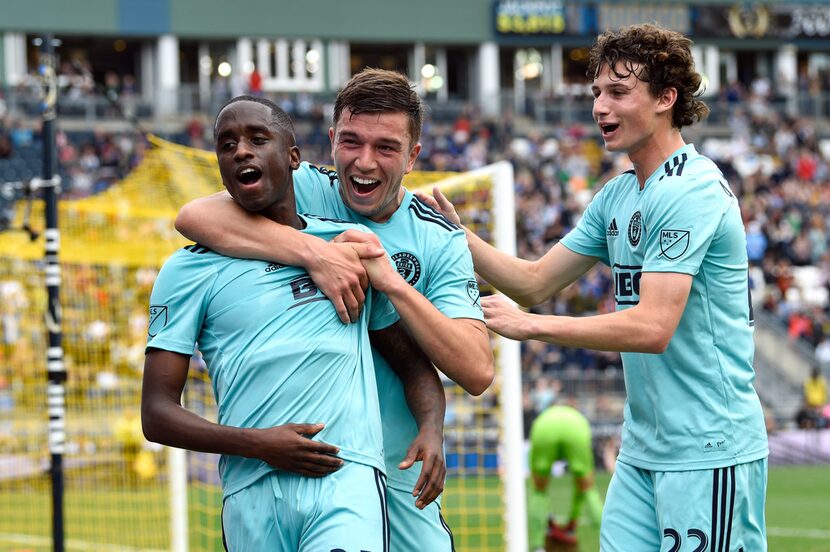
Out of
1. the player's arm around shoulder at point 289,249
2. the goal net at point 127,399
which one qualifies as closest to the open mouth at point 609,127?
the player's arm around shoulder at point 289,249

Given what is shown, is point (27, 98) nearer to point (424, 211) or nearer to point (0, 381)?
point (0, 381)

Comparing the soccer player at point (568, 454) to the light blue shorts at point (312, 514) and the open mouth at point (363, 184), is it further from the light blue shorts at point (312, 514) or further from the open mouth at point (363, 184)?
the light blue shorts at point (312, 514)

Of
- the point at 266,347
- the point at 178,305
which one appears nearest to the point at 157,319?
the point at 178,305

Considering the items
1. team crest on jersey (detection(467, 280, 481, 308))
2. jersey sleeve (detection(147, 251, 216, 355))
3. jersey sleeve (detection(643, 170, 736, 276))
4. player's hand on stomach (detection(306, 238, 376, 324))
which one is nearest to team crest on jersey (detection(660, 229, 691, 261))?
jersey sleeve (detection(643, 170, 736, 276))

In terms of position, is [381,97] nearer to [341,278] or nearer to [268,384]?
[341,278]

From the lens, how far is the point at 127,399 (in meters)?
14.8

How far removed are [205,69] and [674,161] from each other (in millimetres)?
36927

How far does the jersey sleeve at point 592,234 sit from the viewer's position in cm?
503

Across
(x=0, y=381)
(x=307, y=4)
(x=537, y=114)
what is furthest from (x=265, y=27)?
(x=0, y=381)

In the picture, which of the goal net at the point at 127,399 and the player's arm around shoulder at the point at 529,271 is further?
the goal net at the point at 127,399

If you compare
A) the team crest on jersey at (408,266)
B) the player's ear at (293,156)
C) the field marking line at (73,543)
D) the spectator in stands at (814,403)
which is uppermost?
the player's ear at (293,156)

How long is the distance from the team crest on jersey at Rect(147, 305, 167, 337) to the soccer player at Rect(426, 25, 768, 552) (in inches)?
47.1

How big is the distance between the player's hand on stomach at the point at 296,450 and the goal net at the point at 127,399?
16.0ft

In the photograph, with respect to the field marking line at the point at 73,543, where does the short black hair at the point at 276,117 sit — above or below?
above
